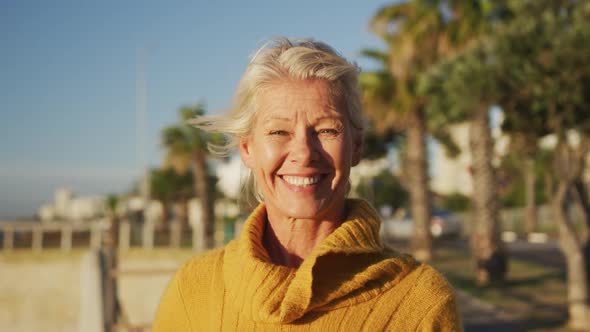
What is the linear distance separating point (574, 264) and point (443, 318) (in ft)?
29.6

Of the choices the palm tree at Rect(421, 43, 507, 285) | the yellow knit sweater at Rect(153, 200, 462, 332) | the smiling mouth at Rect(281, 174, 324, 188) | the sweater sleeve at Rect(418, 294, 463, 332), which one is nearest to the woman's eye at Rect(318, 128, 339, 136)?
the smiling mouth at Rect(281, 174, 324, 188)

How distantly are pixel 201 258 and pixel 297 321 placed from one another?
0.47 meters

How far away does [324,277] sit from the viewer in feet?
5.33

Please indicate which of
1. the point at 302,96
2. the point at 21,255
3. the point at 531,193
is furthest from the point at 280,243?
the point at 531,193

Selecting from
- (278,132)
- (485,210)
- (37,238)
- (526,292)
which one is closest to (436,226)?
(485,210)

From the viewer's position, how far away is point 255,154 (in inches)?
71.0

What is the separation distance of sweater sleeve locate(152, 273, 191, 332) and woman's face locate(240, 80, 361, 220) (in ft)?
1.31

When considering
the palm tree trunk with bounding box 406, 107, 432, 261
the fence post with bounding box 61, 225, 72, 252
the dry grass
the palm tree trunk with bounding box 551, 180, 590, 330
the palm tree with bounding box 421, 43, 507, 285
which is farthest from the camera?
the fence post with bounding box 61, 225, 72, 252

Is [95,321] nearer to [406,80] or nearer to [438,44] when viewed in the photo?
[438,44]

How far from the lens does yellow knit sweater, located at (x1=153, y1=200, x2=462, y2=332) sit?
1578 millimetres

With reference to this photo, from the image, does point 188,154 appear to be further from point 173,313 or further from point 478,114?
point 173,313

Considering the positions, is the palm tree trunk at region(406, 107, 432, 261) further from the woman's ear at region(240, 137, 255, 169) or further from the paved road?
the woman's ear at region(240, 137, 255, 169)

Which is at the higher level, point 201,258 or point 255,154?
point 255,154

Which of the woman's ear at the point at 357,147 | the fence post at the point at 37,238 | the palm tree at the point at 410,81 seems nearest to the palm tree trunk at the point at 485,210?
the palm tree at the point at 410,81
